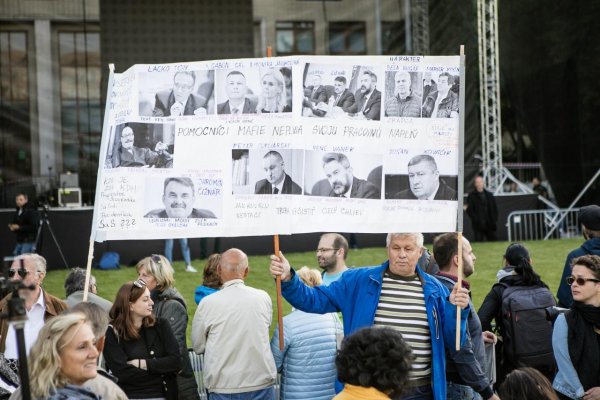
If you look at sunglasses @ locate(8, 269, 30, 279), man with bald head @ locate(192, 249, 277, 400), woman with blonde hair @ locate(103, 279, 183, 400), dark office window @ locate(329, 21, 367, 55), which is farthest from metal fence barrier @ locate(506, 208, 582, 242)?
sunglasses @ locate(8, 269, 30, 279)

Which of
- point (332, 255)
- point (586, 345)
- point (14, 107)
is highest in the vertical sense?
point (14, 107)

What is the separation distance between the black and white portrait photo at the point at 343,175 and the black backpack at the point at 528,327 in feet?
5.27

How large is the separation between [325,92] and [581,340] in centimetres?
179

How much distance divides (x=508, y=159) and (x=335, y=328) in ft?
64.1

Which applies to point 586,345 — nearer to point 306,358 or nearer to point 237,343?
point 306,358

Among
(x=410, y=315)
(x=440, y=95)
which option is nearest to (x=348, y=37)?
A: (x=440, y=95)

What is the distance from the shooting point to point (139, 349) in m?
5.14

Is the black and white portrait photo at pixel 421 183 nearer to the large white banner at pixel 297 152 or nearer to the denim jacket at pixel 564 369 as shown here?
the large white banner at pixel 297 152

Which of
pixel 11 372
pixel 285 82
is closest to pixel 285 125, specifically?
pixel 285 82

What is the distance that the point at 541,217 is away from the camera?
1825 cm

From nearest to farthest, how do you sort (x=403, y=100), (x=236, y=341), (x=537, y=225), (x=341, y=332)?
1. (x=403, y=100)
2. (x=236, y=341)
3. (x=341, y=332)
4. (x=537, y=225)

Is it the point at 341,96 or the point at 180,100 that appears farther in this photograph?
the point at 180,100

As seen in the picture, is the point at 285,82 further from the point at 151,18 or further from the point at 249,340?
the point at 151,18

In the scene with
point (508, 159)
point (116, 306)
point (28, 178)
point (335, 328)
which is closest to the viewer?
point (116, 306)
